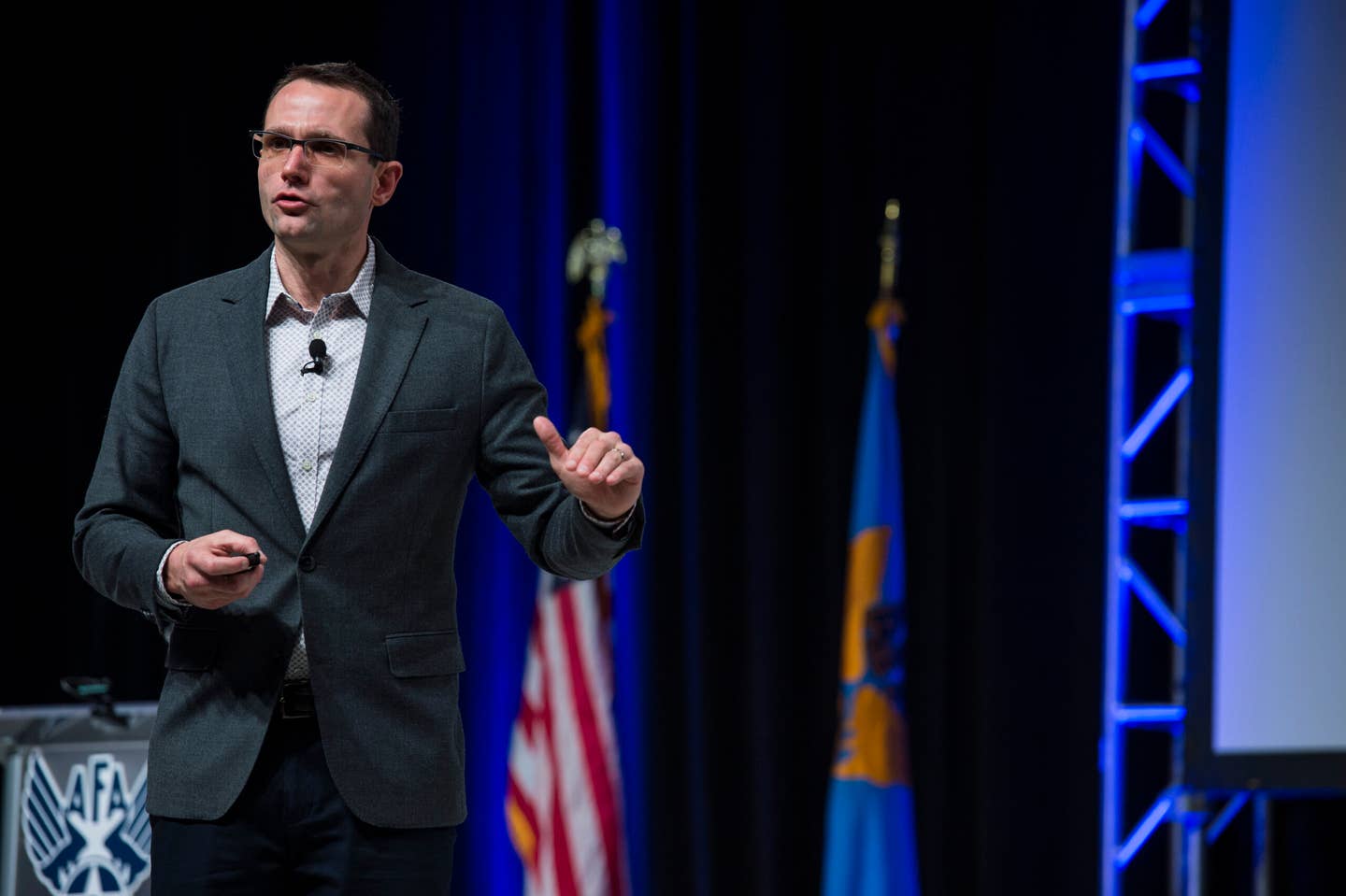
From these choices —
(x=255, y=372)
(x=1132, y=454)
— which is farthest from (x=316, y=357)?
(x=1132, y=454)

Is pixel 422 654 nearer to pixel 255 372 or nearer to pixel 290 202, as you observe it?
pixel 255 372

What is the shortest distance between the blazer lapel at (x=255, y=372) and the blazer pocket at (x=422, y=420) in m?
0.12

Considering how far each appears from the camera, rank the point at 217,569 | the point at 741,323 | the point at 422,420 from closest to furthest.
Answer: the point at 217,569 < the point at 422,420 < the point at 741,323

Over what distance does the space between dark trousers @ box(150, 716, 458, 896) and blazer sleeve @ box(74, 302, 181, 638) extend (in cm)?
19

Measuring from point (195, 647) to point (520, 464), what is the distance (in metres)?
0.39

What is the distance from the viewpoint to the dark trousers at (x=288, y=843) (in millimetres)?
1468

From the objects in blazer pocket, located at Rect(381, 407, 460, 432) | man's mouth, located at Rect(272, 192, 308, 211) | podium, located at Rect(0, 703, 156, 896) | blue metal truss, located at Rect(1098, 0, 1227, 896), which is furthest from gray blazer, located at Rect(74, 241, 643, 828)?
blue metal truss, located at Rect(1098, 0, 1227, 896)

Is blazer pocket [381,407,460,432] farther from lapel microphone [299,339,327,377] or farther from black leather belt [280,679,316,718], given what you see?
black leather belt [280,679,316,718]

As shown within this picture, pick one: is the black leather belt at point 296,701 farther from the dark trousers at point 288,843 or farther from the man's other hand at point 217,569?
the man's other hand at point 217,569

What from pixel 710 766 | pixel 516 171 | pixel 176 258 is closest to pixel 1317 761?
pixel 710 766

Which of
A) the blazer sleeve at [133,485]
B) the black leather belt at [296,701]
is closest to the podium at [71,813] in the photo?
the blazer sleeve at [133,485]

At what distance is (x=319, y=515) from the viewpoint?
1.51 meters

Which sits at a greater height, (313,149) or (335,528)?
(313,149)

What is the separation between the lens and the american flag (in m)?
4.34
